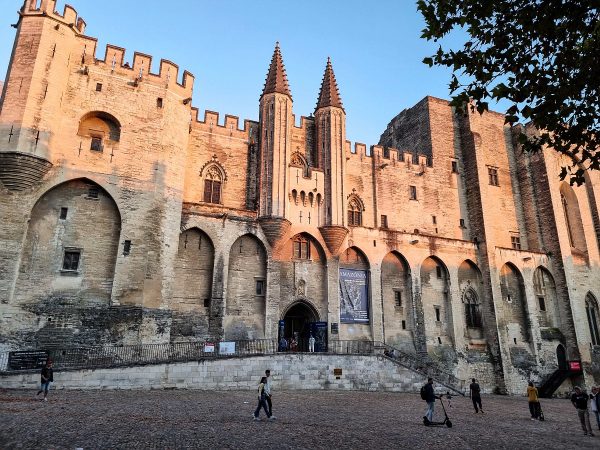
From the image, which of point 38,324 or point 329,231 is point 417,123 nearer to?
point 329,231

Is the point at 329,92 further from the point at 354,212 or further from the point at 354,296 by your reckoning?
the point at 354,296

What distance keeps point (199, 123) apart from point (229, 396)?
54.4 feet

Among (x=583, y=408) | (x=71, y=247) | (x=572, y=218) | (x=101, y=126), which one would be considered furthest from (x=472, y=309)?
(x=101, y=126)

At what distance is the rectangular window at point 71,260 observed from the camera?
1934 centimetres

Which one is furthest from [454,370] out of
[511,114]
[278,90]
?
[511,114]

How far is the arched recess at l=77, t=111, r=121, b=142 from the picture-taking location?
21.5 metres

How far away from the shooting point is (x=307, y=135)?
95.0 ft

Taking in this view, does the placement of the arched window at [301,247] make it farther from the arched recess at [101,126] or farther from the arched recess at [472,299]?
the arched recess at [472,299]

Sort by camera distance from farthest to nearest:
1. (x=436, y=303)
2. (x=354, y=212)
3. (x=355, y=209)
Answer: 1. (x=355, y=209)
2. (x=354, y=212)
3. (x=436, y=303)

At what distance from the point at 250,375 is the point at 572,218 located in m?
32.5

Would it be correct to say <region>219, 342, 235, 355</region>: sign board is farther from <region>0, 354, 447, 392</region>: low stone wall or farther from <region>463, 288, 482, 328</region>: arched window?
<region>463, 288, 482, 328</region>: arched window

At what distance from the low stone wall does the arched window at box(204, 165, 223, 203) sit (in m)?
10.5

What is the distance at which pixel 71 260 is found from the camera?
19.5 meters

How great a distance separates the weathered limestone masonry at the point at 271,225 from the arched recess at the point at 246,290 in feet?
0.27
